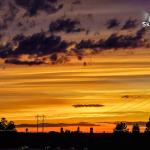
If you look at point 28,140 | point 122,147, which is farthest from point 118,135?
point 28,140

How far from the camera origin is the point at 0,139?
167 meters

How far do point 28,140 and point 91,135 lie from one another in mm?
12077

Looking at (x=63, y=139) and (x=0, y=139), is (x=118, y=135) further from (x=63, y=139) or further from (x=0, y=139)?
(x=0, y=139)

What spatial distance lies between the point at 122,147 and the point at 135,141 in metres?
2.66

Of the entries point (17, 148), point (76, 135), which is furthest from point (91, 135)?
point (17, 148)

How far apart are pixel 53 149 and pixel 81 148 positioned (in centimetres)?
597

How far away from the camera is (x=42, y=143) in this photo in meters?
164

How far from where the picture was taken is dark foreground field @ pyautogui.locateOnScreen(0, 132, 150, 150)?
6194 inches

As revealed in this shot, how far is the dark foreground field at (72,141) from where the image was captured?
516 feet

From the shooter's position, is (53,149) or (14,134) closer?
(53,149)

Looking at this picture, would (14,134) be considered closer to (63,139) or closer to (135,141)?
(63,139)

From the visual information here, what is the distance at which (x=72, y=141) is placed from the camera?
163750mm

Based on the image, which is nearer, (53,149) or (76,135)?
(53,149)

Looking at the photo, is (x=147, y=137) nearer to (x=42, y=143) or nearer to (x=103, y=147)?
(x=103, y=147)
